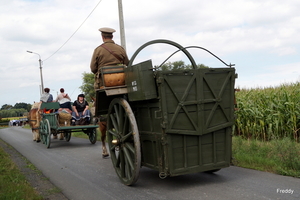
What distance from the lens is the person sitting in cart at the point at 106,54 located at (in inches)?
291

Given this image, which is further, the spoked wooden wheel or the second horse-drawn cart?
the spoked wooden wheel

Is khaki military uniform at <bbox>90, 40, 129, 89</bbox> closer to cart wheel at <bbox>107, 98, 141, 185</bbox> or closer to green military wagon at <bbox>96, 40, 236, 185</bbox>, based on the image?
cart wheel at <bbox>107, 98, 141, 185</bbox>

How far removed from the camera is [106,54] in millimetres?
7410

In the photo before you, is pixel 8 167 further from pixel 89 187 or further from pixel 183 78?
pixel 183 78

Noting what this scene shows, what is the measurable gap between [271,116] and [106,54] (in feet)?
17.7

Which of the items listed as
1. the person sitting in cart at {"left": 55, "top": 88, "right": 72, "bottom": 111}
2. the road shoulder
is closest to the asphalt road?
the road shoulder

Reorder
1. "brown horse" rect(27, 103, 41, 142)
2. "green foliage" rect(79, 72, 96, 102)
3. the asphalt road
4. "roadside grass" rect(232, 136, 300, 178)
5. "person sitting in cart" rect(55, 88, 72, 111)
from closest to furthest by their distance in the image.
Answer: the asphalt road, "roadside grass" rect(232, 136, 300, 178), "person sitting in cart" rect(55, 88, 72, 111), "brown horse" rect(27, 103, 41, 142), "green foliage" rect(79, 72, 96, 102)

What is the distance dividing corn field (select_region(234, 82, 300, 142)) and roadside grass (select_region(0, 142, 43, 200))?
6329mm

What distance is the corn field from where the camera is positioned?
991 centimetres

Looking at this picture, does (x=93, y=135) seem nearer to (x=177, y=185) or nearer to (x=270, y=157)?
(x=270, y=157)

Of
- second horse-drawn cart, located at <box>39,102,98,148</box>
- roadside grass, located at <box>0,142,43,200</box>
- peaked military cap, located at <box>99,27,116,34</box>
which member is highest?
peaked military cap, located at <box>99,27,116,34</box>

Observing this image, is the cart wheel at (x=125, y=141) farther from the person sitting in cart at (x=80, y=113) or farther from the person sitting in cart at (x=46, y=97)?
the person sitting in cart at (x=46, y=97)

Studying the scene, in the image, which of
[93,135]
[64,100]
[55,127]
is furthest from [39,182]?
[64,100]

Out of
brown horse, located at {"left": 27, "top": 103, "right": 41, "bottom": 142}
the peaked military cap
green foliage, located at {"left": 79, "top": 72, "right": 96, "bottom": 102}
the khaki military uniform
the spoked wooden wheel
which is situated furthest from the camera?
green foliage, located at {"left": 79, "top": 72, "right": 96, "bottom": 102}
